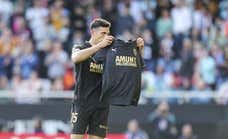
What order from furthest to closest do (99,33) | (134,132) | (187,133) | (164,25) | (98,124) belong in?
(164,25), (187,133), (134,132), (98,124), (99,33)

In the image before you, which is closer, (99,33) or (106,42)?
(106,42)

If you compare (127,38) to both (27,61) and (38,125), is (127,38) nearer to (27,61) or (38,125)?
(27,61)

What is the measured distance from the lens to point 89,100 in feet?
44.9

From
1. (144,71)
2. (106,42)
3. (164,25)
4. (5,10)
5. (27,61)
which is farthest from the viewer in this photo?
(5,10)

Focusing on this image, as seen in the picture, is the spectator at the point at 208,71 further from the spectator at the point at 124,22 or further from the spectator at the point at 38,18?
the spectator at the point at 38,18

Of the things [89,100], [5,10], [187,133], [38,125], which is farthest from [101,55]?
[5,10]

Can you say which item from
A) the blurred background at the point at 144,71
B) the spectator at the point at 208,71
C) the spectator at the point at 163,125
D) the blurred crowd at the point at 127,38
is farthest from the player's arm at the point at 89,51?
the spectator at the point at 208,71

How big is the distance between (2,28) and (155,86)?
4.32m

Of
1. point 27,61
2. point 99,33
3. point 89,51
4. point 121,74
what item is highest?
point 99,33

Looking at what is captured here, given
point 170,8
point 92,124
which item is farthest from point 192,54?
point 92,124

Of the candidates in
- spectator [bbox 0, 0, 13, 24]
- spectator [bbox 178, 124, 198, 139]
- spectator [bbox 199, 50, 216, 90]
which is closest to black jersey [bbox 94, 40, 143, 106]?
spectator [bbox 178, 124, 198, 139]

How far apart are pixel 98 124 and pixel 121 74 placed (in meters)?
1.01

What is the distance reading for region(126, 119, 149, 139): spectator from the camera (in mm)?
20562

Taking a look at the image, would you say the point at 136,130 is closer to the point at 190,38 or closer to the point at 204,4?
the point at 190,38
